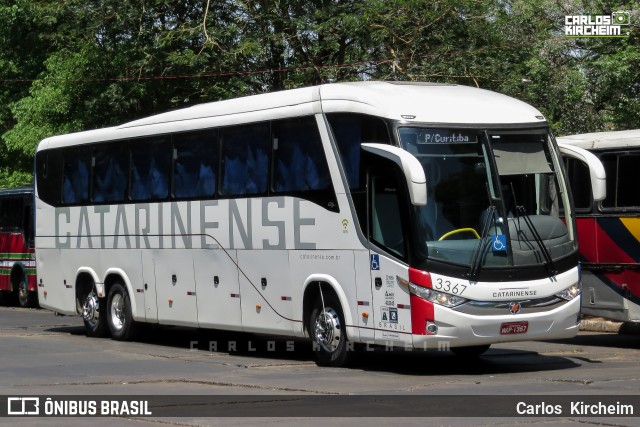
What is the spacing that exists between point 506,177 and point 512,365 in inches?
103

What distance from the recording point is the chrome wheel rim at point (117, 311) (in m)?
21.5

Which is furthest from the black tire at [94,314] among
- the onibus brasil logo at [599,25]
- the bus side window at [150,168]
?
the onibus brasil logo at [599,25]

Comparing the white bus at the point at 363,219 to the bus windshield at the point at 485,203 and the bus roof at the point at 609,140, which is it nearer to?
the bus windshield at the point at 485,203

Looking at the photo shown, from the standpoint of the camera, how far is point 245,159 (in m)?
17.9

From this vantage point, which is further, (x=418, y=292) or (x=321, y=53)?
(x=321, y=53)

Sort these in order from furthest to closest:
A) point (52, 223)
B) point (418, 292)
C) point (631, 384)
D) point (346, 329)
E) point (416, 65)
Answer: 1. point (416, 65)
2. point (52, 223)
3. point (346, 329)
4. point (418, 292)
5. point (631, 384)

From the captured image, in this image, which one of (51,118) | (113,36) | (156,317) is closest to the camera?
(156,317)

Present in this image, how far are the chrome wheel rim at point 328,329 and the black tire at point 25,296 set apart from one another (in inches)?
768

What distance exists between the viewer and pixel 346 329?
1586 centimetres

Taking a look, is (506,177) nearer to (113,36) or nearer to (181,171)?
(181,171)

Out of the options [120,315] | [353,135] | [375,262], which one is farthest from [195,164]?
[375,262]

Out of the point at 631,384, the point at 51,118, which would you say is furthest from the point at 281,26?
the point at 631,384

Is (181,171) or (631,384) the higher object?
(181,171)

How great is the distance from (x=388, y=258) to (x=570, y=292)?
7.36 ft
